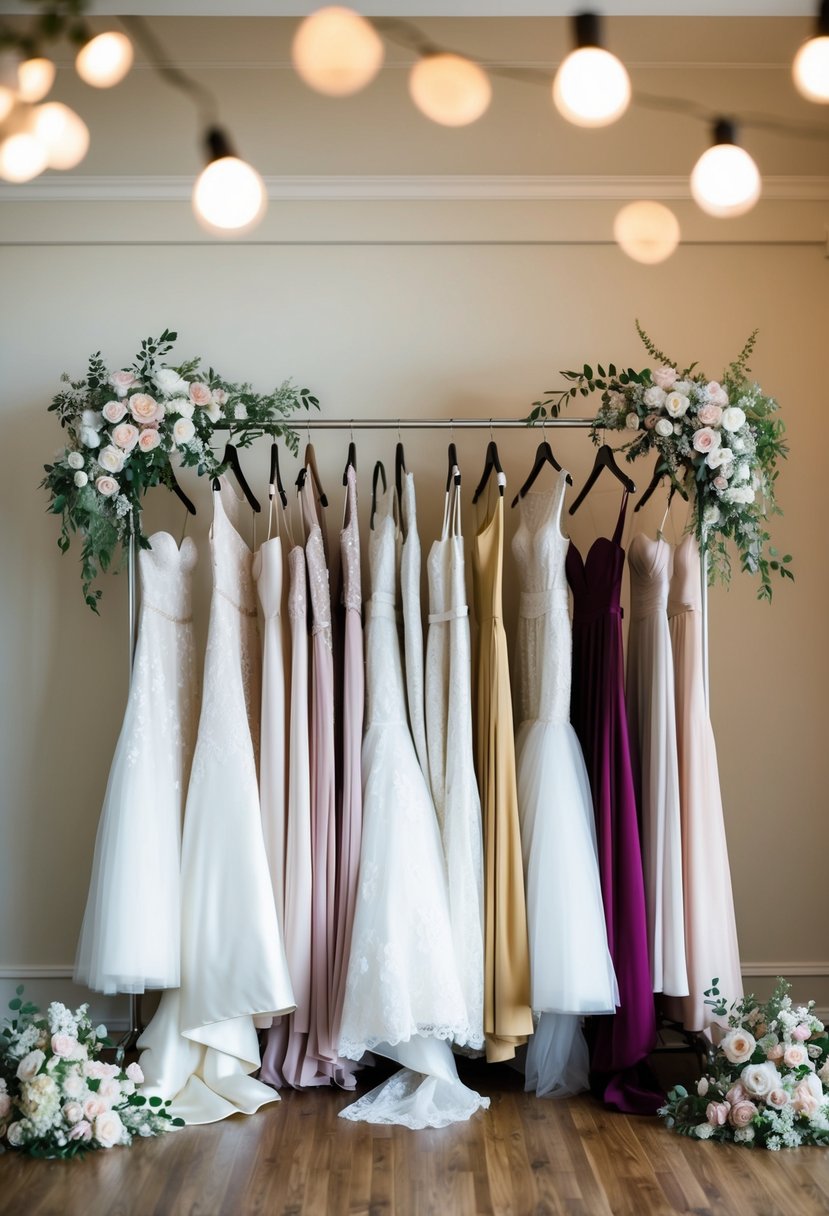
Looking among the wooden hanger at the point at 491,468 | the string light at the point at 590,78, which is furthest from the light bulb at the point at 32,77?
the wooden hanger at the point at 491,468

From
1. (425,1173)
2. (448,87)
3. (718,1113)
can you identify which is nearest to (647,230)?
(448,87)

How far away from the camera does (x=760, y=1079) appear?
2.83 meters

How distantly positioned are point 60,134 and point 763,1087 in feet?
9.66

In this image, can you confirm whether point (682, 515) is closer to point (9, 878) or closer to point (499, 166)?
point (499, 166)

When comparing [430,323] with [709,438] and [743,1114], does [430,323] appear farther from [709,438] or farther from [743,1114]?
[743,1114]

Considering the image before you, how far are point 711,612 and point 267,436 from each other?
165 cm

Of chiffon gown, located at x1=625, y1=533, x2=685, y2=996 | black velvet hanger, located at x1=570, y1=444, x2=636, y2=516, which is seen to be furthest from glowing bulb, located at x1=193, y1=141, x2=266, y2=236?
chiffon gown, located at x1=625, y1=533, x2=685, y2=996

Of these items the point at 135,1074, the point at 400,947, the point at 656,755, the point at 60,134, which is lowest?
the point at 135,1074

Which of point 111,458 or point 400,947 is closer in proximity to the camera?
point 400,947

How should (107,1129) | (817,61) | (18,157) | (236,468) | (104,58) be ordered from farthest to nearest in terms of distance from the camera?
1. (236,468)
2. (107,1129)
3. (18,157)
4. (817,61)
5. (104,58)

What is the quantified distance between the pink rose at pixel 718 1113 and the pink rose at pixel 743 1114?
22mm

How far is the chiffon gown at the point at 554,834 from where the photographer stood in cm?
298

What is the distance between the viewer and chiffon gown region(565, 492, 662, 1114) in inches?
120

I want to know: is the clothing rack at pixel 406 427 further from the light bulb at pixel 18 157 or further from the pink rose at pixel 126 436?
the light bulb at pixel 18 157
